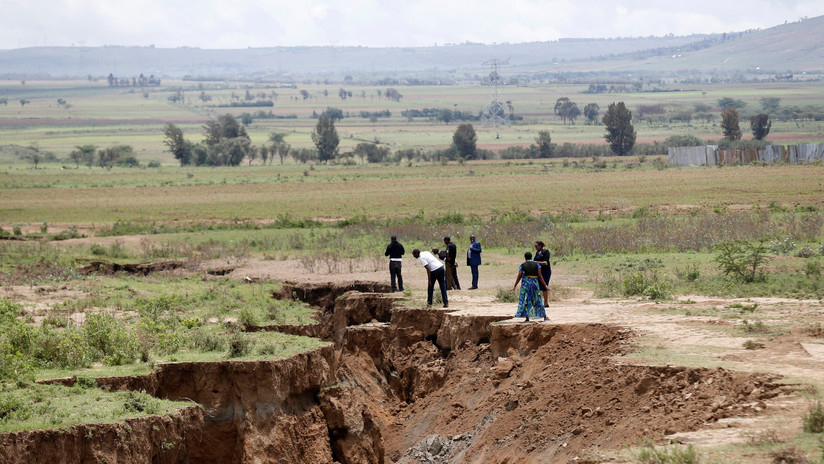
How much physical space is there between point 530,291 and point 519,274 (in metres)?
0.33

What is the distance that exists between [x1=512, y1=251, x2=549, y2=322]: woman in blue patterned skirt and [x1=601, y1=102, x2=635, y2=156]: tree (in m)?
82.8

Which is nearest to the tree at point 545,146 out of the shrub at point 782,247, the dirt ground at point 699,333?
the shrub at point 782,247

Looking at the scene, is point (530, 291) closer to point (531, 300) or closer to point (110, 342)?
point (531, 300)

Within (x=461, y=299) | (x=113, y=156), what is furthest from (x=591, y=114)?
(x=461, y=299)

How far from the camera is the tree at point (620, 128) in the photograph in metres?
99.1

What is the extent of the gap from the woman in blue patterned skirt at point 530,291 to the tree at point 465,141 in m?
83.7

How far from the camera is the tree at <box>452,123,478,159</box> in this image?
10219 centimetres

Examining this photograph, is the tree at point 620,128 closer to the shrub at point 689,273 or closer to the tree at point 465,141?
the tree at point 465,141

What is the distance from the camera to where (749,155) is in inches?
2936

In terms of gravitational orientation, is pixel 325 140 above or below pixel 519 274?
above

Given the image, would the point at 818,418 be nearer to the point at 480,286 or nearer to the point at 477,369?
the point at 477,369

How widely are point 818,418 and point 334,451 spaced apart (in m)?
9.11

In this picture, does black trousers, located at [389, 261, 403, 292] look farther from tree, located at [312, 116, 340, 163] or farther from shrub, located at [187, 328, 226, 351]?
tree, located at [312, 116, 340, 163]

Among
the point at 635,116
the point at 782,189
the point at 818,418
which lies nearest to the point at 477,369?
Answer: the point at 818,418
